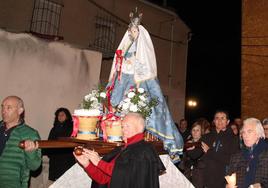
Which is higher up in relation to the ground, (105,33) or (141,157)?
(105,33)

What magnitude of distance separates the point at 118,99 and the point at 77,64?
13.0 feet

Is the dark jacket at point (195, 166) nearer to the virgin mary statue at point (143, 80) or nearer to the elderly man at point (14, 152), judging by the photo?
the virgin mary statue at point (143, 80)

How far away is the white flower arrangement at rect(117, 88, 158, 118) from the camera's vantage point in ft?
11.8

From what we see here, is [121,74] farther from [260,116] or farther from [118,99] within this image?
[260,116]

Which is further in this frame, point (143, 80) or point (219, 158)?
point (219, 158)

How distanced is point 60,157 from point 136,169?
3763 millimetres

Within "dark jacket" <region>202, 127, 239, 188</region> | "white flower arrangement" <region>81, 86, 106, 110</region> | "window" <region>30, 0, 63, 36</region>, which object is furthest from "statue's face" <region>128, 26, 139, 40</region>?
"window" <region>30, 0, 63, 36</region>

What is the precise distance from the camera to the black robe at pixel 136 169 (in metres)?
2.93

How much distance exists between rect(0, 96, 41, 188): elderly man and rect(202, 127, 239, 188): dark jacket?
8.67 ft

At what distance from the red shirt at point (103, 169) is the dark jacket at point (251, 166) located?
1.42 meters

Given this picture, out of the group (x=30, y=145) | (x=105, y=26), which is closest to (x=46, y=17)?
(x=105, y=26)

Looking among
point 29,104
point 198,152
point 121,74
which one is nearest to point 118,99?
point 121,74

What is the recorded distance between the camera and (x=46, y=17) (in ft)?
38.3

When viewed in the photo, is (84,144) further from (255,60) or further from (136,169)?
(255,60)
